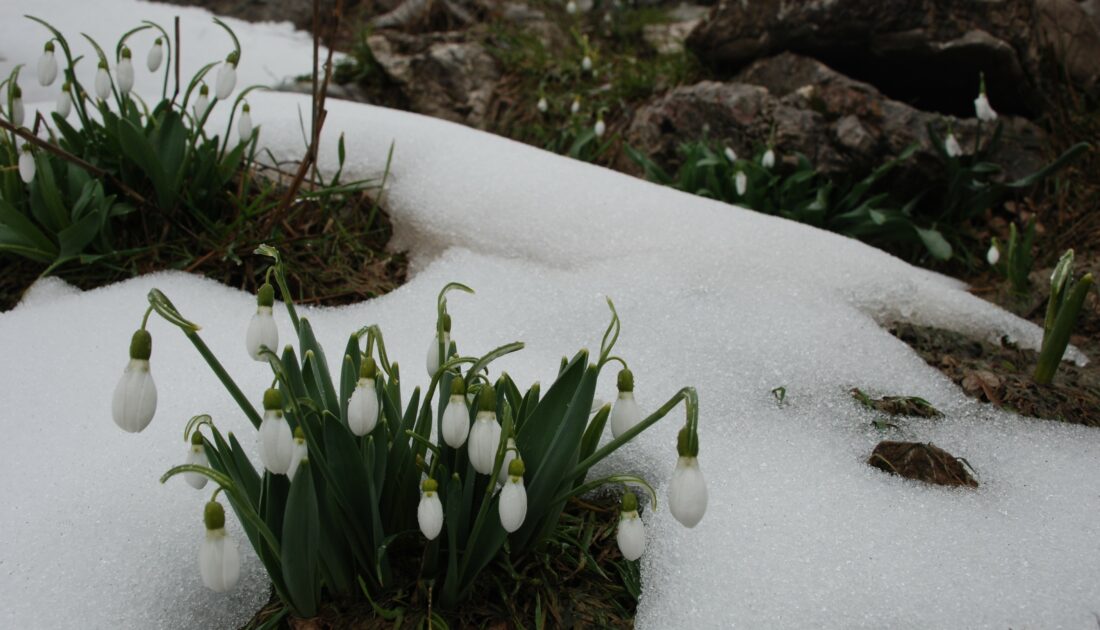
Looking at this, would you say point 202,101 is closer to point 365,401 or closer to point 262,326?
point 262,326

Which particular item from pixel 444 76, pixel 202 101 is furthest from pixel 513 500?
pixel 444 76

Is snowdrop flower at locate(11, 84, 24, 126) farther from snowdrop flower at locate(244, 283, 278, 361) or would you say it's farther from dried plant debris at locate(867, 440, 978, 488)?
dried plant debris at locate(867, 440, 978, 488)

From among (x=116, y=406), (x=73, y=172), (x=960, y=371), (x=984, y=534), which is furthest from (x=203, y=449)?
Answer: (x=960, y=371)

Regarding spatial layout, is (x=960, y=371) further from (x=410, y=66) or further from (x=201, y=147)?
(x=410, y=66)

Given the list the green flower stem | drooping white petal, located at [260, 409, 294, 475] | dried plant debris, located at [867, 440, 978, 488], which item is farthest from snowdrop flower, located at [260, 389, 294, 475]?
the green flower stem

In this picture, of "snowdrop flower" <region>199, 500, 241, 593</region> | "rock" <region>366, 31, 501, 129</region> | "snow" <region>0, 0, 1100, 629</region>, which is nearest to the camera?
"snowdrop flower" <region>199, 500, 241, 593</region>

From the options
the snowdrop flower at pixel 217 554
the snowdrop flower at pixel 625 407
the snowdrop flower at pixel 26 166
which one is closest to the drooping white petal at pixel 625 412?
the snowdrop flower at pixel 625 407
